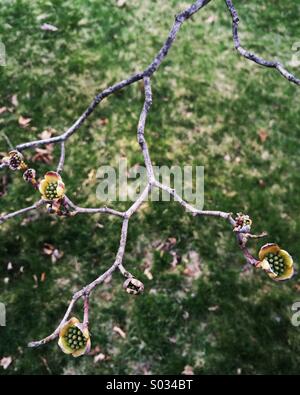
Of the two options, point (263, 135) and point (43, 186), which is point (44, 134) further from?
point (43, 186)

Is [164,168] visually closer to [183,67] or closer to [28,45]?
[183,67]

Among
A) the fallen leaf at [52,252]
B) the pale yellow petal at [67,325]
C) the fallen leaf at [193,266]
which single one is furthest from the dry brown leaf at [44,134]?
the pale yellow petal at [67,325]

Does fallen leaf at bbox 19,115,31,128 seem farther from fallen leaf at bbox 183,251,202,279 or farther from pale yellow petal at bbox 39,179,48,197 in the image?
pale yellow petal at bbox 39,179,48,197

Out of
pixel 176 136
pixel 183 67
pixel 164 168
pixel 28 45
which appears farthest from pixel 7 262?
pixel 183 67

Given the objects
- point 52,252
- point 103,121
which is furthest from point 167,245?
point 103,121
